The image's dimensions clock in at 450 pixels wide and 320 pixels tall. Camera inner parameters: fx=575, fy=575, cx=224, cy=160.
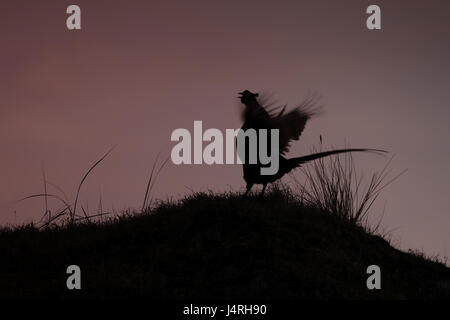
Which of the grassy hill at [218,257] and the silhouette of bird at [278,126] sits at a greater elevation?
the silhouette of bird at [278,126]

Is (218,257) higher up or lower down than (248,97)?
lower down

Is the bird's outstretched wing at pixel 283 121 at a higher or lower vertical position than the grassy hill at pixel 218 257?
higher

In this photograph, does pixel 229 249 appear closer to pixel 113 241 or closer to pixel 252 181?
pixel 252 181

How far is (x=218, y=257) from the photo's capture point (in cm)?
614

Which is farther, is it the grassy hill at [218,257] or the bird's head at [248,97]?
the bird's head at [248,97]

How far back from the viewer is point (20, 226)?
8164 mm

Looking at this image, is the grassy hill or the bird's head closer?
the grassy hill

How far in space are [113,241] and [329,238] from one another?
263 centimetres

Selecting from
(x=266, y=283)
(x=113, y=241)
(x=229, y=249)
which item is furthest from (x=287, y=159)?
(x=113, y=241)

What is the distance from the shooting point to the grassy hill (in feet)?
18.4

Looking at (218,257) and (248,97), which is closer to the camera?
(218,257)

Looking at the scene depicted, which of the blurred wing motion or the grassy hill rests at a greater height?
the blurred wing motion

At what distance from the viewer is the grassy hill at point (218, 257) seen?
18.4ft
